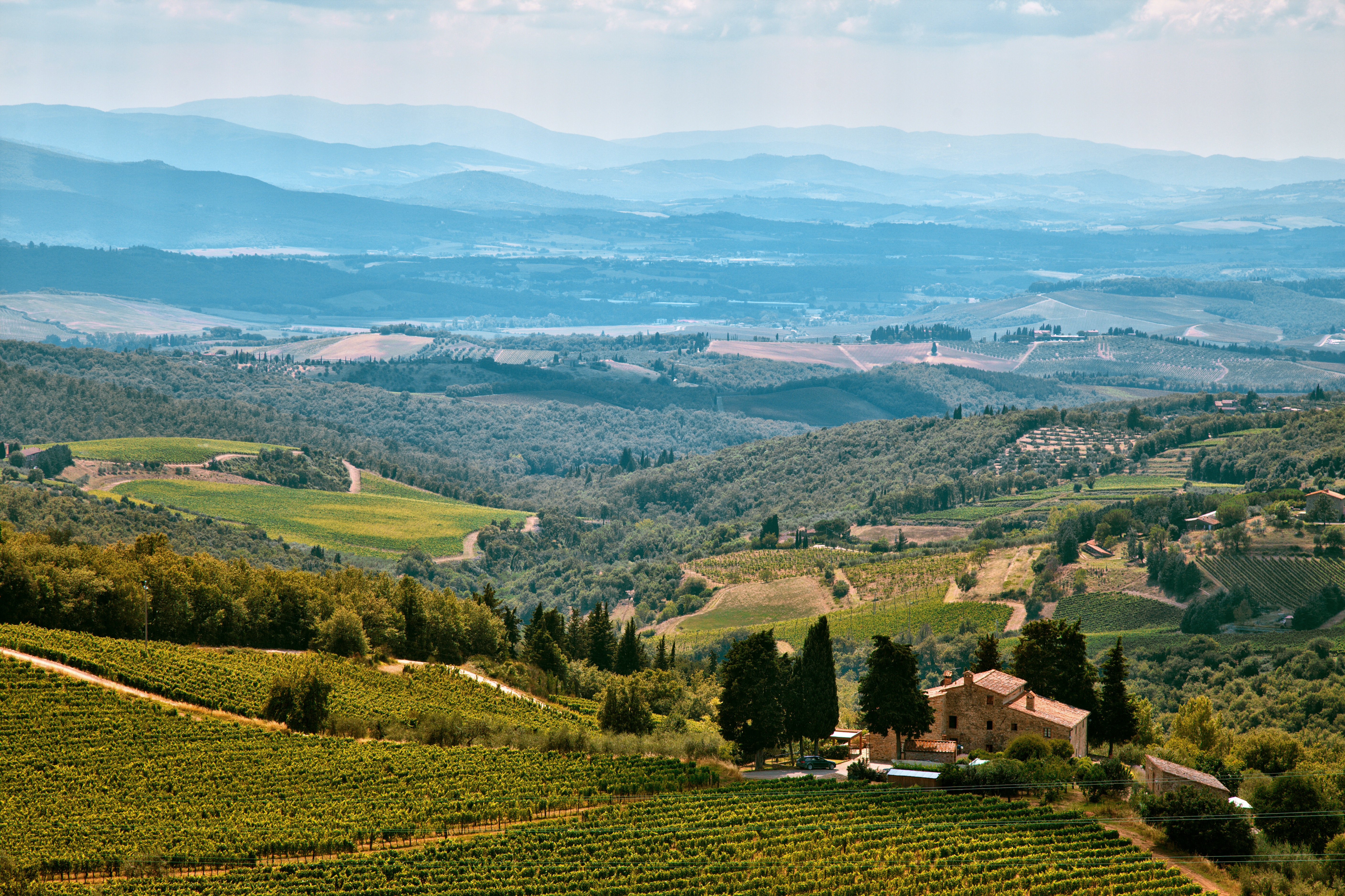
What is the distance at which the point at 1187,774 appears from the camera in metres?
55.9

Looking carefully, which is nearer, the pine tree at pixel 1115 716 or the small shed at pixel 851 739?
the pine tree at pixel 1115 716

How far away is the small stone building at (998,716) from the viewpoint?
62156 mm

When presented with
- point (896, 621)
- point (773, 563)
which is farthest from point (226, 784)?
point (773, 563)

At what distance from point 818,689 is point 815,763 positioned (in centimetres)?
389

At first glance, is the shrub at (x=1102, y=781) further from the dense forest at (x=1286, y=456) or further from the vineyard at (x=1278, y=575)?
the dense forest at (x=1286, y=456)

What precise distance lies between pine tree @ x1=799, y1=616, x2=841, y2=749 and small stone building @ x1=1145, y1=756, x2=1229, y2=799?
15.4 m

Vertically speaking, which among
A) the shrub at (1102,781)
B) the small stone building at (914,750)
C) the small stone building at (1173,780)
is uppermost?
the small stone building at (1173,780)

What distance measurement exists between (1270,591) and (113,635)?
101971 mm

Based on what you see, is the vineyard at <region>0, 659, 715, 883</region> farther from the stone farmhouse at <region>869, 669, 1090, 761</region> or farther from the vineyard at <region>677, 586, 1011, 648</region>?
the vineyard at <region>677, 586, 1011, 648</region>

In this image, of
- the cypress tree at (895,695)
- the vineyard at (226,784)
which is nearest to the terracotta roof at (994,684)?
the cypress tree at (895,695)

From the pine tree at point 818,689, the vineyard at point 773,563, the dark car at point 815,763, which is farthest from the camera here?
the vineyard at point 773,563

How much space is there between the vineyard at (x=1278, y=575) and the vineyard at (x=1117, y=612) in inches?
250

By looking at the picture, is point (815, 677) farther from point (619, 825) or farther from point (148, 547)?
point (148, 547)

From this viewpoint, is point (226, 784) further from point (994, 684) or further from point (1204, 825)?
point (1204, 825)
